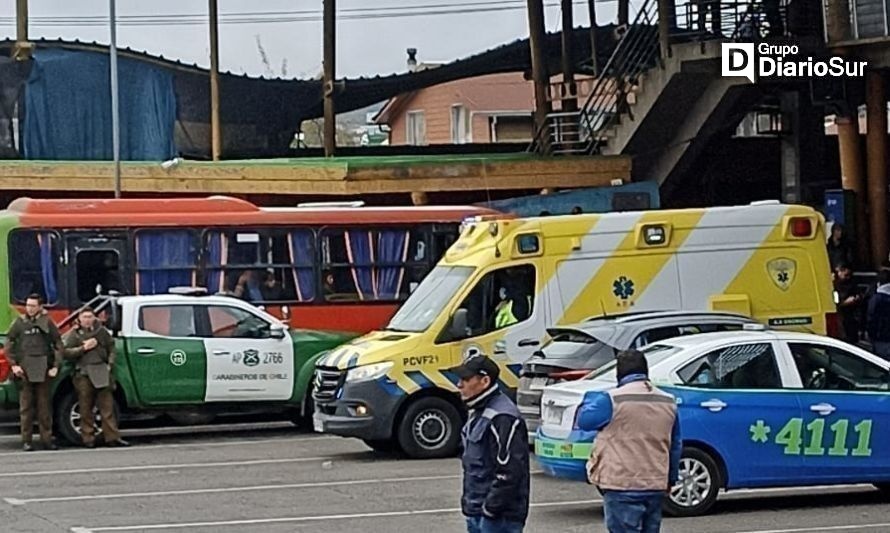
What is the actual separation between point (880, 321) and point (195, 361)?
26.4 feet

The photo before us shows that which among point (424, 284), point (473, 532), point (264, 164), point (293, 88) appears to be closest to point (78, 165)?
point (264, 164)

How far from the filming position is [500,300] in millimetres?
18000

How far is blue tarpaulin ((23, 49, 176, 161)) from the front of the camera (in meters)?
31.6

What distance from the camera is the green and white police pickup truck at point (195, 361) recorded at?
20.1 meters

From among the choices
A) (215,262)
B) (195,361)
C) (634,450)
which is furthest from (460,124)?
(634,450)

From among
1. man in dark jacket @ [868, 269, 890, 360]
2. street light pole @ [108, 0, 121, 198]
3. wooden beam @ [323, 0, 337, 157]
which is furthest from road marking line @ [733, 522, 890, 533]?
wooden beam @ [323, 0, 337, 157]

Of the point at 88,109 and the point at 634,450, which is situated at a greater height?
the point at 88,109

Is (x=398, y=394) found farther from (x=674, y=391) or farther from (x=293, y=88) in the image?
(x=293, y=88)

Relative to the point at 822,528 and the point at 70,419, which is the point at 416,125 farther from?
the point at 822,528

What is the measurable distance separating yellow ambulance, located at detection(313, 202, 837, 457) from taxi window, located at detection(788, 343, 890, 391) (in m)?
4.37

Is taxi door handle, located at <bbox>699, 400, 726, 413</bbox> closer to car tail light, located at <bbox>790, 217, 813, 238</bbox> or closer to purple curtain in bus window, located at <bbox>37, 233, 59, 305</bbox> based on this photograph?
car tail light, located at <bbox>790, 217, 813, 238</bbox>

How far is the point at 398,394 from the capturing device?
57.5 feet

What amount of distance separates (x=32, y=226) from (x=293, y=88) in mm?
15088

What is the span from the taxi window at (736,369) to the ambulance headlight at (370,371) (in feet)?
15.9
